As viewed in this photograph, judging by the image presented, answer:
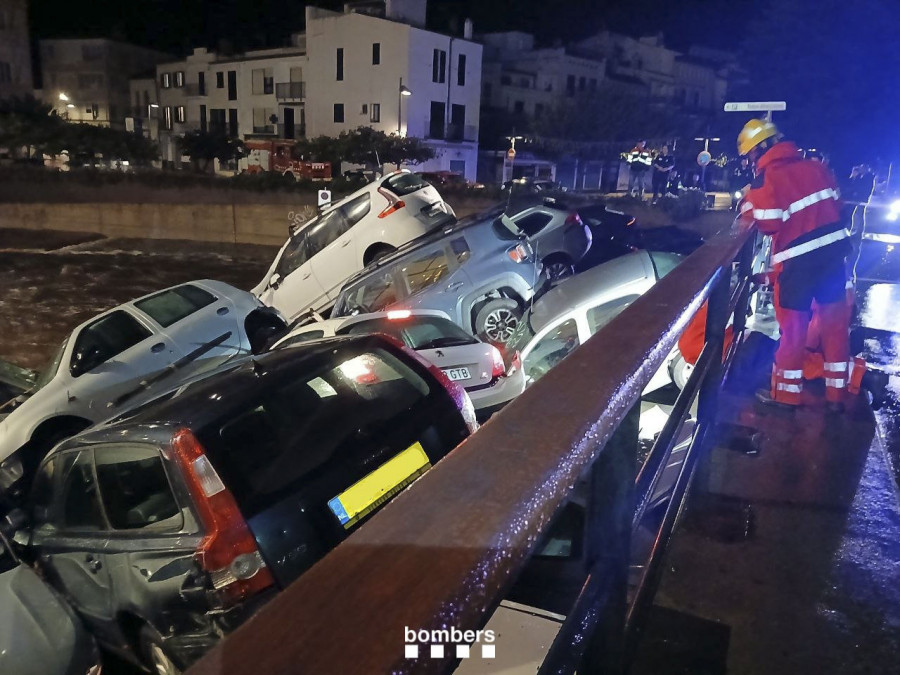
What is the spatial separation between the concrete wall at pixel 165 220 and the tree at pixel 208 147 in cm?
1081

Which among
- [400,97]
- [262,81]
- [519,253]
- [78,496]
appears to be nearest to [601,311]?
[519,253]


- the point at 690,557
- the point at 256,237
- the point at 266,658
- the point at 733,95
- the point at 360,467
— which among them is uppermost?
the point at 733,95

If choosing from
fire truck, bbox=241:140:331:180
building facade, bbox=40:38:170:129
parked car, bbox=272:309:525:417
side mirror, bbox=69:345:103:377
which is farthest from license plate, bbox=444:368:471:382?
building facade, bbox=40:38:170:129

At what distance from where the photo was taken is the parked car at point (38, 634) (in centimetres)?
328

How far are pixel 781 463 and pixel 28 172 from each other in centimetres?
3056

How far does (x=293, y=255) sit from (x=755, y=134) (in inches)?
306

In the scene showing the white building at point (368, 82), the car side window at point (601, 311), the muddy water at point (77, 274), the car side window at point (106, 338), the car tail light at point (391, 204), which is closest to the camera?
the car side window at point (601, 311)

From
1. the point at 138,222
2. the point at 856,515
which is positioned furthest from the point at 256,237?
the point at 856,515

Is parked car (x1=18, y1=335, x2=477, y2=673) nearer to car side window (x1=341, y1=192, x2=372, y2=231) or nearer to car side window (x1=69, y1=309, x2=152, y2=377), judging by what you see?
car side window (x1=69, y1=309, x2=152, y2=377)

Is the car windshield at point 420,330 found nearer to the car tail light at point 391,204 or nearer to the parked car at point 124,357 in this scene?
the parked car at point 124,357

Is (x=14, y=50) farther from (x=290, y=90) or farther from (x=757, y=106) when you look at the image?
(x=757, y=106)

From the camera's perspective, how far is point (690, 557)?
2.55m

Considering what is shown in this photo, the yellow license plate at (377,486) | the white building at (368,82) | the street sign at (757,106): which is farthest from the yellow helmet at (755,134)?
the white building at (368,82)

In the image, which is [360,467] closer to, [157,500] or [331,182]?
[157,500]
